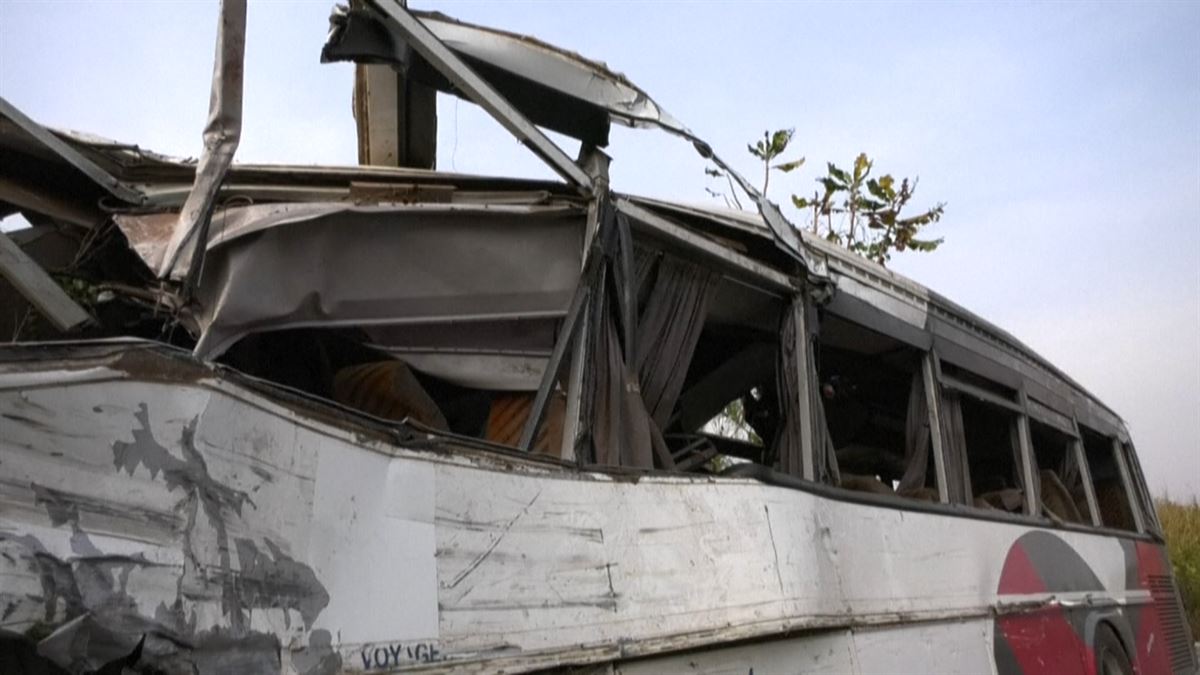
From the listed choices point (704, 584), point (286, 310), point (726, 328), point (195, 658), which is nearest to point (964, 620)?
point (726, 328)

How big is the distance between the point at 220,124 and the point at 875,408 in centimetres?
527

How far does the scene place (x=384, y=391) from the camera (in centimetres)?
371

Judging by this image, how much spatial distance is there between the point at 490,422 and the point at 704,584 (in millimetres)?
944

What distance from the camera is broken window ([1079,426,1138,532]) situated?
9.05m

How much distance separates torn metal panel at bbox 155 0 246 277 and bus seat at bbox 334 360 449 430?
98 centimetres

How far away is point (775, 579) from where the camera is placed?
3.85 meters

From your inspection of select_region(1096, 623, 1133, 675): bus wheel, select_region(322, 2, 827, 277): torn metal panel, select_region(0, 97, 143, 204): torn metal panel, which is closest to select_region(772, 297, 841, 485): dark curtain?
select_region(322, 2, 827, 277): torn metal panel

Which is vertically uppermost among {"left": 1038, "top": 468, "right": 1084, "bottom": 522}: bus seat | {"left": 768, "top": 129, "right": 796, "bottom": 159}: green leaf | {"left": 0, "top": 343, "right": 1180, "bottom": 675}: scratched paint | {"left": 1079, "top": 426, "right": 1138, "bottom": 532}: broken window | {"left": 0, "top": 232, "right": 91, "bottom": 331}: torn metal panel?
{"left": 768, "top": 129, "right": 796, "bottom": 159}: green leaf

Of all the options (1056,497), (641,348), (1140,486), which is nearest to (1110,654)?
(1056,497)

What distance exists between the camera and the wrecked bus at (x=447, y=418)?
2.21 metres

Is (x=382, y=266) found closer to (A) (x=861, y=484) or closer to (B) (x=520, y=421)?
(B) (x=520, y=421)

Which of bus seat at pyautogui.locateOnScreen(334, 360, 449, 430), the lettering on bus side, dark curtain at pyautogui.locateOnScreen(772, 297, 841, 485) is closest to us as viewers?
the lettering on bus side

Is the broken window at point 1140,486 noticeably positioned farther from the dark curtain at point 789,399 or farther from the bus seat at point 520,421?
the bus seat at point 520,421

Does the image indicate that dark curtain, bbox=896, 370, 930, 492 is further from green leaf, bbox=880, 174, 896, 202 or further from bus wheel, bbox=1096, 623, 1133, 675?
green leaf, bbox=880, 174, 896, 202
